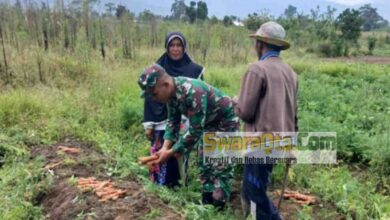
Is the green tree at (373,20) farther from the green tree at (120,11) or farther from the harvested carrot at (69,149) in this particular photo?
the harvested carrot at (69,149)

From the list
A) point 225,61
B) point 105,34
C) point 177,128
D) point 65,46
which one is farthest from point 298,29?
point 177,128

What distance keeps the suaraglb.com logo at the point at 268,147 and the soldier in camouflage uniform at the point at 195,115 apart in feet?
0.23

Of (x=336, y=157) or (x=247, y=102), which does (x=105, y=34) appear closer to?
(x=336, y=157)

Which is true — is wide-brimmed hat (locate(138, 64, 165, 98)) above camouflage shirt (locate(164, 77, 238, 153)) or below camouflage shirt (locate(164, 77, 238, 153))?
above

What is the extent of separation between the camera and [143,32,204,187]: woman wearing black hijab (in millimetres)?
4230

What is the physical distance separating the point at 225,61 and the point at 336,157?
887 cm

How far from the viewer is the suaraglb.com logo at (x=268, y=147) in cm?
303

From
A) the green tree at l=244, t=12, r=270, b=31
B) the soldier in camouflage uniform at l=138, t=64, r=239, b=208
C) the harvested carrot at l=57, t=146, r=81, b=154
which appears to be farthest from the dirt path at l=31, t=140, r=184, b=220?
the green tree at l=244, t=12, r=270, b=31

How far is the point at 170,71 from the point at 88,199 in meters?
1.62

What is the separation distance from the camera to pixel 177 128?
3.57 m

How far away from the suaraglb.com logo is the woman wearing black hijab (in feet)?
2.06

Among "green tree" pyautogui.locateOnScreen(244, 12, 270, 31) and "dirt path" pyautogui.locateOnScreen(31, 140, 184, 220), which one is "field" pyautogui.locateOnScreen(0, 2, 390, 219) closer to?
"dirt path" pyautogui.locateOnScreen(31, 140, 184, 220)

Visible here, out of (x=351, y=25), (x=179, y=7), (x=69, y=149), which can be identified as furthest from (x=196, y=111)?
(x=179, y=7)

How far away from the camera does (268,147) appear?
3043 millimetres
